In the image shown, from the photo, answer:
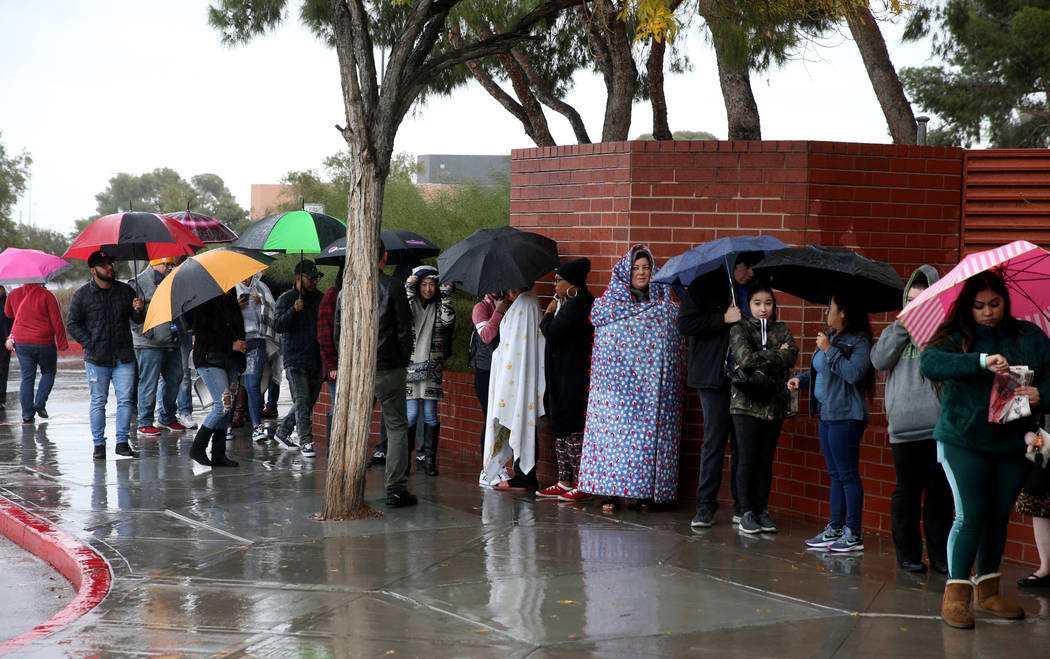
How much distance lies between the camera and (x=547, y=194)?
30.7 ft

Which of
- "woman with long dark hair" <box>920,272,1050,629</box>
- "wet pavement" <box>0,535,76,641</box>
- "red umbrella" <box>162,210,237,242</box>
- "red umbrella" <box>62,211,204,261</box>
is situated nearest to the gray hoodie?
"woman with long dark hair" <box>920,272,1050,629</box>

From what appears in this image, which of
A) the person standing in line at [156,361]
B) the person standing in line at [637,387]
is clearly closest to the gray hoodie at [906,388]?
the person standing in line at [637,387]

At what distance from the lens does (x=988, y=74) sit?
799 inches

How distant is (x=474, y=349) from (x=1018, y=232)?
179 inches

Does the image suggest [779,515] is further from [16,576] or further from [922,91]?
[922,91]

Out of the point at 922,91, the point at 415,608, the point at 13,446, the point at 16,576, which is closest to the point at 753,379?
the point at 415,608

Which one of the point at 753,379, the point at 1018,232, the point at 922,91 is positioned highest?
the point at 922,91

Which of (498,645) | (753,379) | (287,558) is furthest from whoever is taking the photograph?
(753,379)

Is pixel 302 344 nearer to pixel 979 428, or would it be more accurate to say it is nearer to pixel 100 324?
pixel 100 324

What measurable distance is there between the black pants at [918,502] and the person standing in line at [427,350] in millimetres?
4397

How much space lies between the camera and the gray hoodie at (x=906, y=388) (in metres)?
6.14

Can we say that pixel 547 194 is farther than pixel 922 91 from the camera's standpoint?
No

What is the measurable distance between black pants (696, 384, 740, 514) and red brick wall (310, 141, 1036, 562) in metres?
0.68

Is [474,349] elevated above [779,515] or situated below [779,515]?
above
